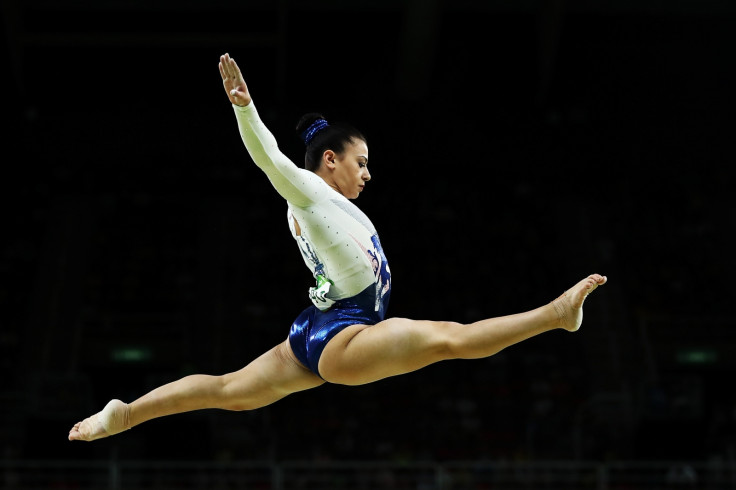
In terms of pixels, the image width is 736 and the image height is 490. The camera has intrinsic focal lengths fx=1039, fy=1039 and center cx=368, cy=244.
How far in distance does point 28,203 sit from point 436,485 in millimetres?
9314

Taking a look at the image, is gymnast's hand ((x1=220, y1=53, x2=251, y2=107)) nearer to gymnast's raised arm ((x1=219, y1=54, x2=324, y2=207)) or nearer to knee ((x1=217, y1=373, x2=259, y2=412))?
gymnast's raised arm ((x1=219, y1=54, x2=324, y2=207))

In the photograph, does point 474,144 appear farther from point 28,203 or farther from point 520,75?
point 28,203

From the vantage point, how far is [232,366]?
13312mm

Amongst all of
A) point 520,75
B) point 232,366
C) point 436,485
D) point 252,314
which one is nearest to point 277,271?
point 252,314

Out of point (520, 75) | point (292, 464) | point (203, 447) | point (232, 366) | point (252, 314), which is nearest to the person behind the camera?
point (292, 464)

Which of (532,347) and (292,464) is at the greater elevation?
(532,347)

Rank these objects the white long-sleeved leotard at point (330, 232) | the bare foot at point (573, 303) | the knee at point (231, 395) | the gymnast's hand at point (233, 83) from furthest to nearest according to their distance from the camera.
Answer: the knee at point (231, 395) → the white long-sleeved leotard at point (330, 232) → the gymnast's hand at point (233, 83) → the bare foot at point (573, 303)

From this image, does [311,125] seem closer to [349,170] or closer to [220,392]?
[349,170]

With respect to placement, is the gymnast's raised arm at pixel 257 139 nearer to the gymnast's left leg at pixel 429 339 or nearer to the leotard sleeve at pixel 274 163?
the leotard sleeve at pixel 274 163

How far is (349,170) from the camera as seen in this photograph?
4152 millimetres

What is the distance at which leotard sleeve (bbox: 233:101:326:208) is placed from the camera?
12.3 feet

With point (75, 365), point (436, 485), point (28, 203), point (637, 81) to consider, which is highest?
point (637, 81)

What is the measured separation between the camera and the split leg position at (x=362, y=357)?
3.67 m

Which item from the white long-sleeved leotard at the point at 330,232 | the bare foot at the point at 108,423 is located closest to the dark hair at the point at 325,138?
the white long-sleeved leotard at the point at 330,232
